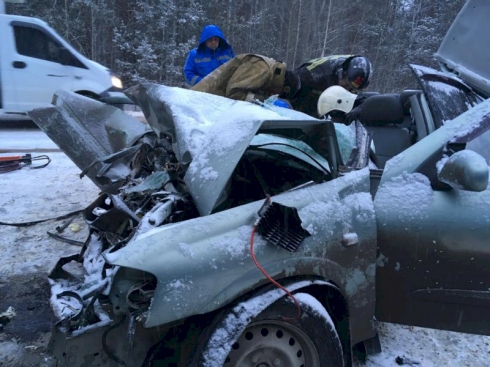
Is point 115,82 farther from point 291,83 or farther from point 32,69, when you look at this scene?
point 291,83

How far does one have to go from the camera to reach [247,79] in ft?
11.9

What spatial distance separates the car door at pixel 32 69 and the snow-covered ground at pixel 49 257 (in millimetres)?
2200

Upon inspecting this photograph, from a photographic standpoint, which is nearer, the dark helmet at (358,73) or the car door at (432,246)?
the car door at (432,246)

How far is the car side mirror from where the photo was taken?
1.76 metres

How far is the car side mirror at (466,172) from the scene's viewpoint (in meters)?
1.76

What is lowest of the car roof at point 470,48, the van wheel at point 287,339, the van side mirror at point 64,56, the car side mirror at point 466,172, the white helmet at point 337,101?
the van side mirror at point 64,56

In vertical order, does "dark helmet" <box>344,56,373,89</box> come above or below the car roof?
below

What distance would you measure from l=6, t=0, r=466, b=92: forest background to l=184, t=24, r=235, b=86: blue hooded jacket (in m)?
12.0

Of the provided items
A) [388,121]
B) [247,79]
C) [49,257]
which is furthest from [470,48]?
[49,257]

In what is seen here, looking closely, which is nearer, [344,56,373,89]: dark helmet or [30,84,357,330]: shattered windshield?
[30,84,357,330]: shattered windshield

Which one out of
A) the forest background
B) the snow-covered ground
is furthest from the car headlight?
the forest background

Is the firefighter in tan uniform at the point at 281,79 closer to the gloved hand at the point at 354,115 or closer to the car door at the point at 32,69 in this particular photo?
the gloved hand at the point at 354,115

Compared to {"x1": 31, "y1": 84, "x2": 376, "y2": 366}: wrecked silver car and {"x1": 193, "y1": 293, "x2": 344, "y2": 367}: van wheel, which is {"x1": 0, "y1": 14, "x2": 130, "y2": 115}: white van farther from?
{"x1": 193, "y1": 293, "x2": 344, "y2": 367}: van wheel

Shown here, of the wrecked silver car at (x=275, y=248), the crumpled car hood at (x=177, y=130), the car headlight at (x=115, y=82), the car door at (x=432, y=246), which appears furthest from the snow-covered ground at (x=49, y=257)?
the car headlight at (x=115, y=82)
